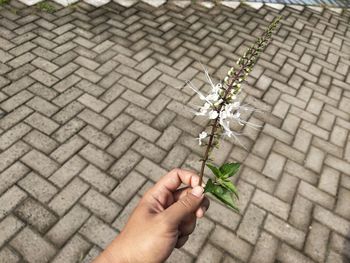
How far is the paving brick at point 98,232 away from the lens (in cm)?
308

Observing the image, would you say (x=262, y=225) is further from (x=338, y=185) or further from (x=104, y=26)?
(x=104, y=26)

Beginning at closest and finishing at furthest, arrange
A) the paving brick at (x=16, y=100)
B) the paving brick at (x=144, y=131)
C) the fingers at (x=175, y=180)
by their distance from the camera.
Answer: the fingers at (x=175, y=180)
the paving brick at (x=144, y=131)
the paving brick at (x=16, y=100)

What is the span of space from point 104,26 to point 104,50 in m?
0.77

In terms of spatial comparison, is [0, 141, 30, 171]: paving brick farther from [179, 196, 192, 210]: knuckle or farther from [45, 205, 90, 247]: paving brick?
[179, 196, 192, 210]: knuckle

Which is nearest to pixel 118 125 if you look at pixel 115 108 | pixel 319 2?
pixel 115 108

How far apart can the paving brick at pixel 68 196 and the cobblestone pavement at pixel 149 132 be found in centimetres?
1

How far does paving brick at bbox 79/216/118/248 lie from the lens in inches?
121

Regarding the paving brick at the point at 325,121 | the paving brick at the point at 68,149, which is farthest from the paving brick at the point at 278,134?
the paving brick at the point at 68,149

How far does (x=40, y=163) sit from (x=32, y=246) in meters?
0.94

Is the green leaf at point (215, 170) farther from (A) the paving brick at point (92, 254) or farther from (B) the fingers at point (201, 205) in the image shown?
(A) the paving brick at point (92, 254)

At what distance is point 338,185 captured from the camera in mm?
3902

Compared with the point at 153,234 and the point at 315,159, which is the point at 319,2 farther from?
the point at 153,234

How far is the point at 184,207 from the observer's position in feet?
6.10

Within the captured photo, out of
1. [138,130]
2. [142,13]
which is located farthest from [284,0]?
[138,130]
